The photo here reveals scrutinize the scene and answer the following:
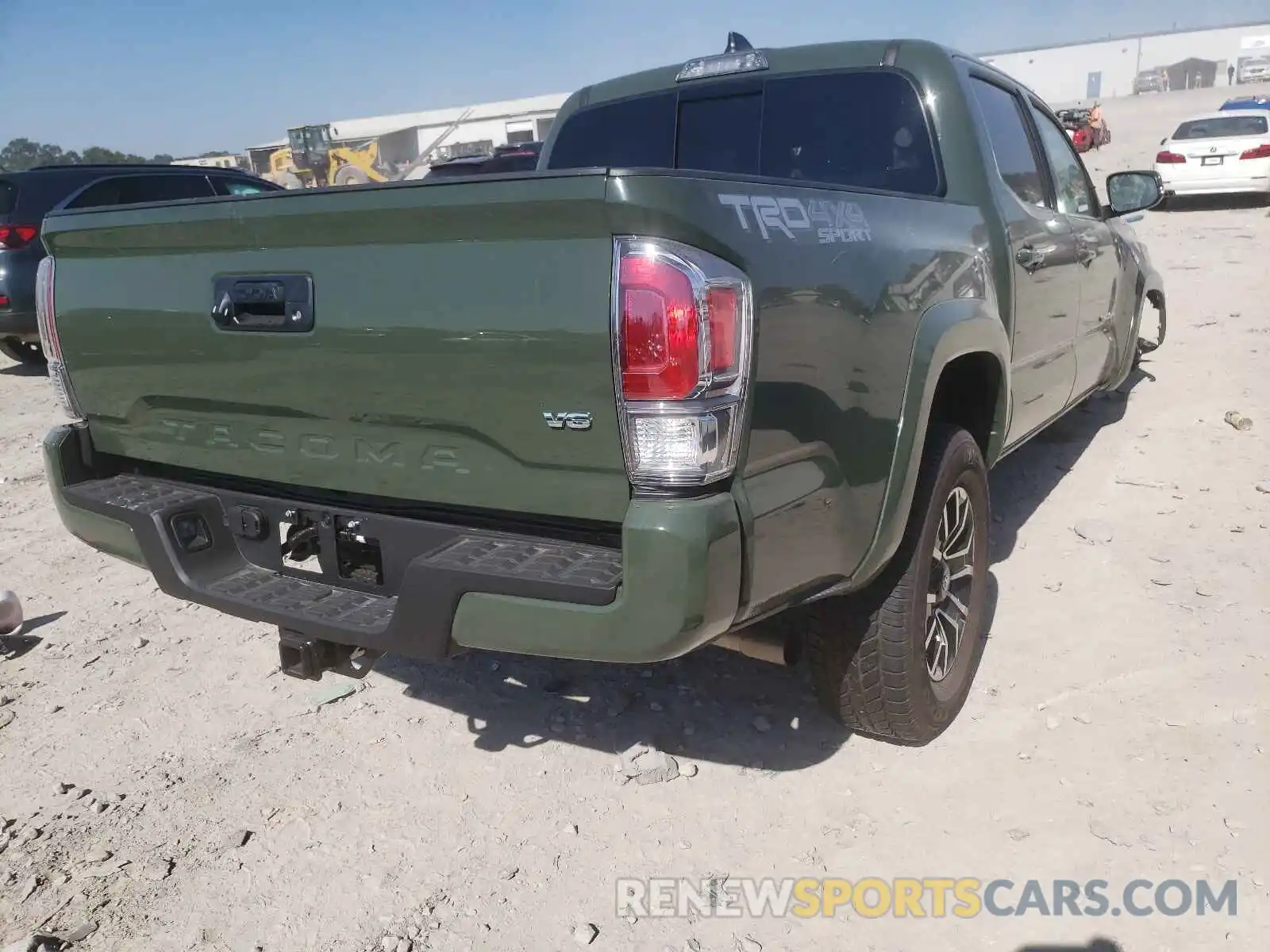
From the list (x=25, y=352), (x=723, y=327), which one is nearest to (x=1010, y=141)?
(x=723, y=327)

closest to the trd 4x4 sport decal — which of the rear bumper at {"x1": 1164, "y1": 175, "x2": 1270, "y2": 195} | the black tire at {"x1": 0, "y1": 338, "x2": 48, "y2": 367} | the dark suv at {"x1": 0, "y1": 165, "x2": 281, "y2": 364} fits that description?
the dark suv at {"x1": 0, "y1": 165, "x2": 281, "y2": 364}

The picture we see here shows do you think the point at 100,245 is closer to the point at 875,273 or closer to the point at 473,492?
the point at 473,492

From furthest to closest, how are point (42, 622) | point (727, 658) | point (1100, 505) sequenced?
point (1100, 505) → point (42, 622) → point (727, 658)

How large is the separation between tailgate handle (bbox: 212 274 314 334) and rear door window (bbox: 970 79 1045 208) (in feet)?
7.72

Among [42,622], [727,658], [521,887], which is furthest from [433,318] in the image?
[42,622]

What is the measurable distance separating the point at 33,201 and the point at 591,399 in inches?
329

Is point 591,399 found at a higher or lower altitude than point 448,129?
lower

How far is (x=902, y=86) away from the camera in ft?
10.3

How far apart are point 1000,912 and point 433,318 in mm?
1877

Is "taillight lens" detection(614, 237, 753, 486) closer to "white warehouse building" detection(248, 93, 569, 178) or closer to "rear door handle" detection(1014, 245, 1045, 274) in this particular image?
"rear door handle" detection(1014, 245, 1045, 274)

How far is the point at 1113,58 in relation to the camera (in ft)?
277

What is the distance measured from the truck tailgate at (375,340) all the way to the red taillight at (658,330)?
2.1 inches

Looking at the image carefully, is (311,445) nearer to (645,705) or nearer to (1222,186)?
(645,705)

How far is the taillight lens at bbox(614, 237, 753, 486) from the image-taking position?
177 centimetres
